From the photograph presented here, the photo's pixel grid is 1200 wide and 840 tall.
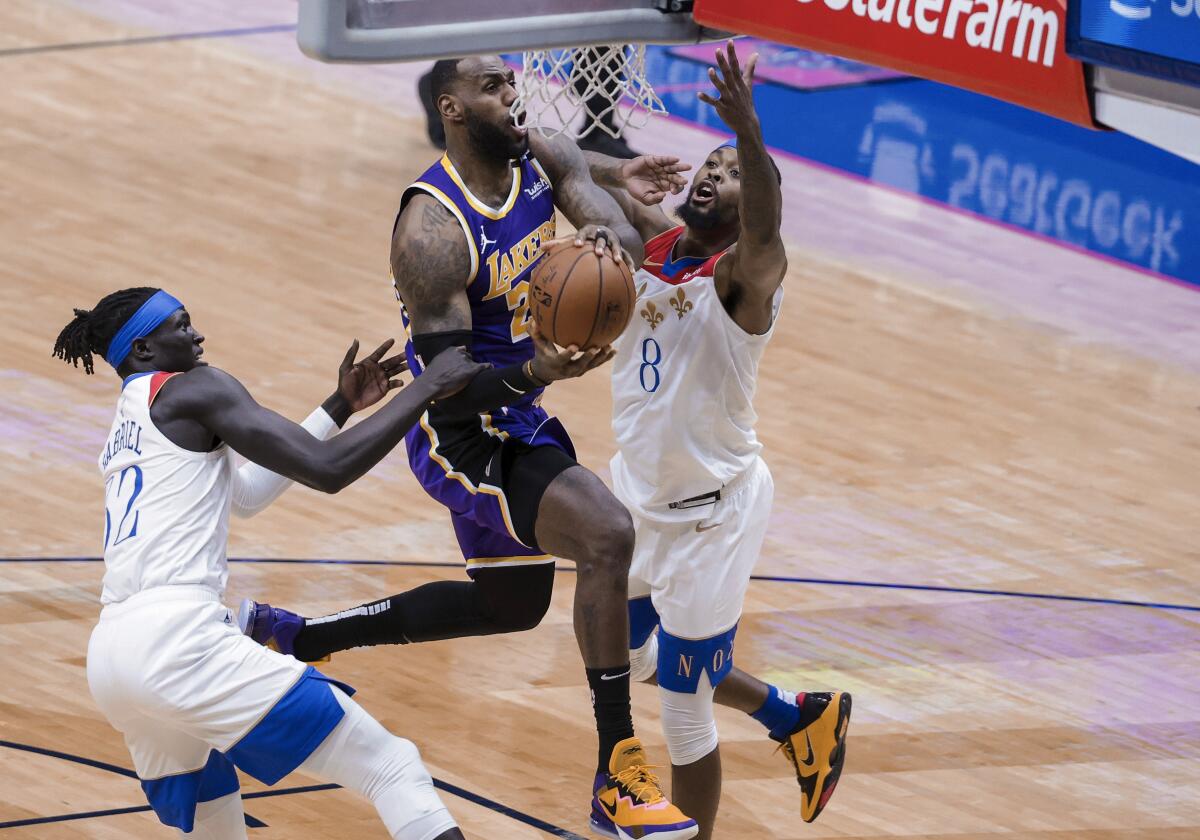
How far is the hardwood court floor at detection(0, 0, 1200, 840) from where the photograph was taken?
21.5 ft


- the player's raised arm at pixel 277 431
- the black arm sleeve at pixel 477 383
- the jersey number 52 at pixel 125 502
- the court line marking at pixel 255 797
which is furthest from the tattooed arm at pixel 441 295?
the court line marking at pixel 255 797

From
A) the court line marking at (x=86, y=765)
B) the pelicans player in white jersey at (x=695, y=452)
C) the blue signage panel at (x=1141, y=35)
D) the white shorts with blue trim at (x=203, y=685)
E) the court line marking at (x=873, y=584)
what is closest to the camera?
the blue signage panel at (x=1141, y=35)

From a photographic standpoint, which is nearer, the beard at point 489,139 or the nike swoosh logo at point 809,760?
the beard at point 489,139

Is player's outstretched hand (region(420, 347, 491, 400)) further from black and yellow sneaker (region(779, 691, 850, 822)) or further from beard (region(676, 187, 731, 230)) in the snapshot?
black and yellow sneaker (region(779, 691, 850, 822))

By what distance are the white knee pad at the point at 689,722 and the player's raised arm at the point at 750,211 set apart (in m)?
1.08

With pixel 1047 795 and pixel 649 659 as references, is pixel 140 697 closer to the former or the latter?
pixel 649 659

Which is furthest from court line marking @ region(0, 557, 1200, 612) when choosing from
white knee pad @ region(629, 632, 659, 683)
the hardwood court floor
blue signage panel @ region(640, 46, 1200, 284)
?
blue signage panel @ region(640, 46, 1200, 284)

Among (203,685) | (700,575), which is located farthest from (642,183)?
(203,685)

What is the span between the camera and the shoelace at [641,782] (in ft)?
17.2

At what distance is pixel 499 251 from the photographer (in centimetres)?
564

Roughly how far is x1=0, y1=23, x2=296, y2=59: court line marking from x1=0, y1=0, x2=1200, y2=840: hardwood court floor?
39 centimetres

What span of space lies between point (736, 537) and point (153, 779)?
1.82 metres

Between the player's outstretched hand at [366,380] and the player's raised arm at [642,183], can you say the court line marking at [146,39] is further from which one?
the player's outstretched hand at [366,380]

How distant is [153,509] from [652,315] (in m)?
1.61
